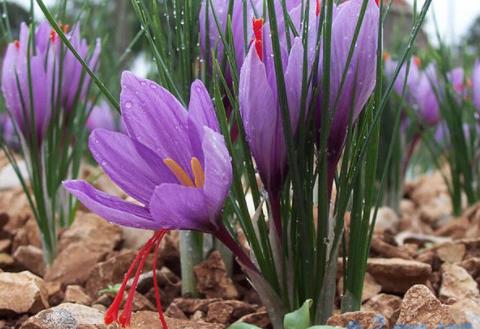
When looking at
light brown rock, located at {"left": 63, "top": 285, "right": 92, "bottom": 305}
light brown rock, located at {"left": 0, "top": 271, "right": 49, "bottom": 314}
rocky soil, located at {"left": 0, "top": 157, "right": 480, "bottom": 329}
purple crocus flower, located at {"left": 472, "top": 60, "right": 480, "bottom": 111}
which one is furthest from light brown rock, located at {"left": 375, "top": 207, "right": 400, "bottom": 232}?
light brown rock, located at {"left": 0, "top": 271, "right": 49, "bottom": 314}

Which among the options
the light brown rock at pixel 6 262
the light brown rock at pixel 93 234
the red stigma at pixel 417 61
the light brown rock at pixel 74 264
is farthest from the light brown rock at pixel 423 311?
the red stigma at pixel 417 61

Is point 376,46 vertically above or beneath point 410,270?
above

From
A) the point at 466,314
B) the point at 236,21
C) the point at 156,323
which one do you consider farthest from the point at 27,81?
the point at 466,314

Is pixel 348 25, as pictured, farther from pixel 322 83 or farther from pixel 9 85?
pixel 9 85

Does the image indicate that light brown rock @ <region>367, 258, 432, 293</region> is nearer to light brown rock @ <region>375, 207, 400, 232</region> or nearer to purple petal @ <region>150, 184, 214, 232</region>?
purple petal @ <region>150, 184, 214, 232</region>

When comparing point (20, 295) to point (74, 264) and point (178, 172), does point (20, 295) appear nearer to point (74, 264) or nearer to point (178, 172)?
point (74, 264)

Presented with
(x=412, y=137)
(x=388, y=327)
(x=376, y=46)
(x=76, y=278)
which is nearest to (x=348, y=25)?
(x=376, y=46)
